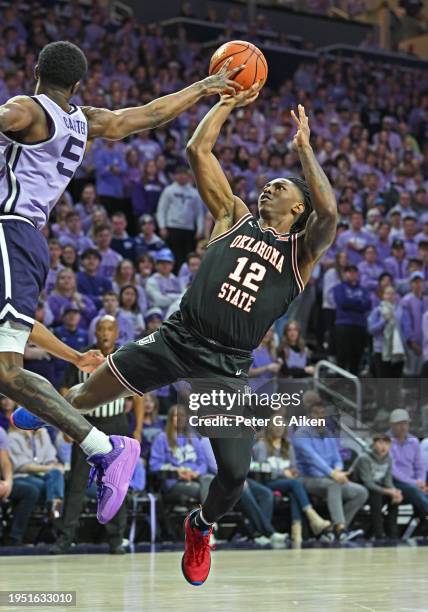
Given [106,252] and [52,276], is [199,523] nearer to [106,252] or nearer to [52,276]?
[52,276]

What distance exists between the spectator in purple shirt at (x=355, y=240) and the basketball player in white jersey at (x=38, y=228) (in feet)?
35.8

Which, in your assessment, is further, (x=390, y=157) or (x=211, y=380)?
(x=390, y=157)

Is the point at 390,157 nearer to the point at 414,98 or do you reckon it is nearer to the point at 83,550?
the point at 414,98

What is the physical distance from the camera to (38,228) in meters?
5.70

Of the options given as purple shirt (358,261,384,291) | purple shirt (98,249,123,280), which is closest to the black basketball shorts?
purple shirt (98,249,123,280)

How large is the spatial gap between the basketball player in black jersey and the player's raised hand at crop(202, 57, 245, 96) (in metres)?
0.17

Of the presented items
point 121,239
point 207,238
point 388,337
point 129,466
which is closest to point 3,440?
point 121,239

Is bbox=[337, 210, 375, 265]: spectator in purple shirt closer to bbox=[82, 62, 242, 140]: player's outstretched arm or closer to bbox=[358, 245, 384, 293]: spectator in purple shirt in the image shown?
bbox=[358, 245, 384, 293]: spectator in purple shirt

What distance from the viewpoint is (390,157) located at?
65.2 ft

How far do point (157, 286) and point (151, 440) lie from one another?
2.57 meters

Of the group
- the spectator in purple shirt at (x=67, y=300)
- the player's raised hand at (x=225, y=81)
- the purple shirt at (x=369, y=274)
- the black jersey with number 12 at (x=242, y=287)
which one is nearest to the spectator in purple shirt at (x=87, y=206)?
the spectator in purple shirt at (x=67, y=300)

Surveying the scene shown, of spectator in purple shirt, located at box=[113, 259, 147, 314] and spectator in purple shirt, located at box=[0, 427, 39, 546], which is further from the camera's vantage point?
spectator in purple shirt, located at box=[113, 259, 147, 314]

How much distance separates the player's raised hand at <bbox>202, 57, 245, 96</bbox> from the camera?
21.6 ft

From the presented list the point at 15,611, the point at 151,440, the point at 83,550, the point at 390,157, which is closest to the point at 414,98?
the point at 390,157
